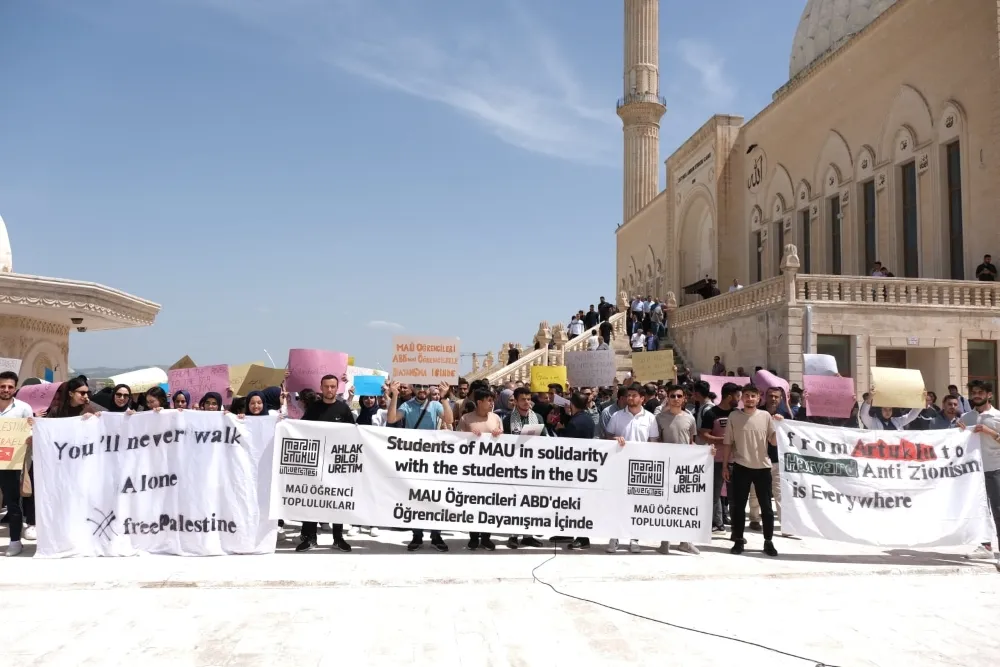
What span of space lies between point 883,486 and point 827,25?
29.3 metres

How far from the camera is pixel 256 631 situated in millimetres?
5113

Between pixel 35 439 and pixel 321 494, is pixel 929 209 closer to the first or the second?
pixel 321 494

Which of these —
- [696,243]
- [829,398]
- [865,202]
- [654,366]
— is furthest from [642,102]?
[829,398]

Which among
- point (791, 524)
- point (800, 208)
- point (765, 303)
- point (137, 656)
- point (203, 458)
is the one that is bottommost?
point (137, 656)

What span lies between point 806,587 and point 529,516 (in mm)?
2564

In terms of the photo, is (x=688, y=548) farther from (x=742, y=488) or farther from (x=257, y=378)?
(x=257, y=378)

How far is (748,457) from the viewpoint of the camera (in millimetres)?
7875

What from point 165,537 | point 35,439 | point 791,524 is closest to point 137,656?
point 165,537

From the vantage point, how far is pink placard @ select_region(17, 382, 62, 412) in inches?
395

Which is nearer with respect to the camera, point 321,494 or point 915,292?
point 321,494

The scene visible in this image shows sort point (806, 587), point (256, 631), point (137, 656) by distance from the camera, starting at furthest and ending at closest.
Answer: point (806, 587) → point (256, 631) → point (137, 656)

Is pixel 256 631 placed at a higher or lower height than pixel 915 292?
lower

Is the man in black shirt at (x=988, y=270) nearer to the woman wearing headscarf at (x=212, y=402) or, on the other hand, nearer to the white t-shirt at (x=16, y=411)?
the woman wearing headscarf at (x=212, y=402)

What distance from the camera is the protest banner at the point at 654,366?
1430cm
